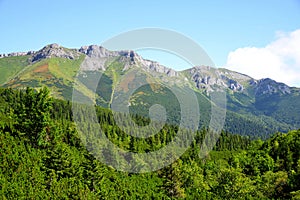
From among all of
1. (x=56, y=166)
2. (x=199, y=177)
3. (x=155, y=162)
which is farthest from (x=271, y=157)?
(x=56, y=166)

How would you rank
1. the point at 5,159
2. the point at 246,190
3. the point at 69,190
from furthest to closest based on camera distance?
the point at 246,190, the point at 5,159, the point at 69,190

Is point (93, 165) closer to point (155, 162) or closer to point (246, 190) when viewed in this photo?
point (246, 190)

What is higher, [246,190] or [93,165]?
[93,165]

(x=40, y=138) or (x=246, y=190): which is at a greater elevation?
(x=40, y=138)

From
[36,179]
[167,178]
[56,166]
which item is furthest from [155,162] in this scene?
[36,179]

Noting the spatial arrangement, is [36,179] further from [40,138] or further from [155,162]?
[155,162]

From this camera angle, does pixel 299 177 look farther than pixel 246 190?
No

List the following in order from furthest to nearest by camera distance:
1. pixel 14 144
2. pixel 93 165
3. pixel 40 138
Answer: pixel 40 138 < pixel 93 165 < pixel 14 144

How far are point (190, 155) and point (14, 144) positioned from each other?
8245 cm

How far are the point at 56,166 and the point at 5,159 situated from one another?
329 inches

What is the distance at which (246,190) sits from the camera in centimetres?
5328

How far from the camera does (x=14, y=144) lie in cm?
3803

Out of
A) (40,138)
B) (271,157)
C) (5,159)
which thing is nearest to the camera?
(5,159)

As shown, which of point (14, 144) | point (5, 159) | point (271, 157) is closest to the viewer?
point (5, 159)
